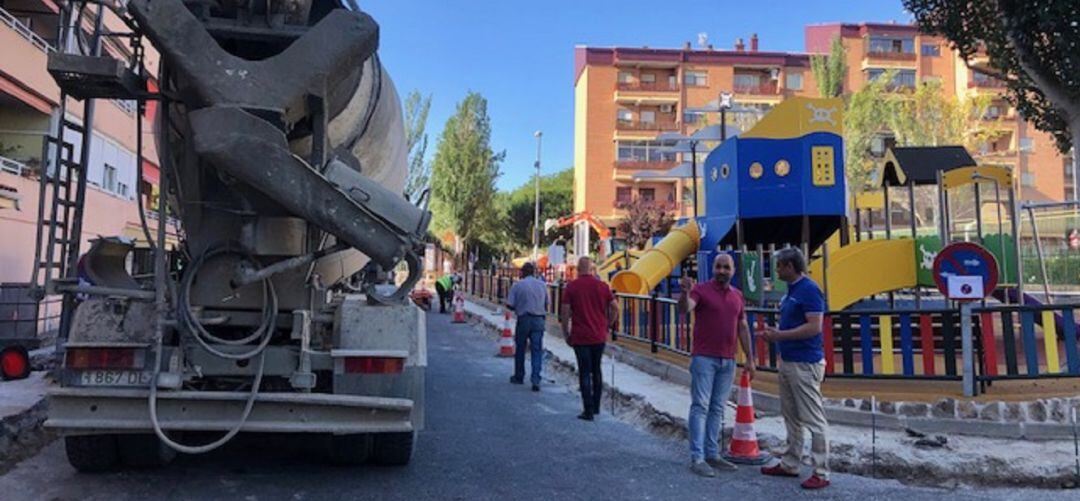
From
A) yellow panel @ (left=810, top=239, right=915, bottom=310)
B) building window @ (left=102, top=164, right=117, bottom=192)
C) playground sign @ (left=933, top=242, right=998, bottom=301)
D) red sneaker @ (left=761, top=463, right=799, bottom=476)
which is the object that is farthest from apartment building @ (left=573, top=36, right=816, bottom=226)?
red sneaker @ (left=761, top=463, right=799, bottom=476)

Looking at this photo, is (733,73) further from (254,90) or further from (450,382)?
(254,90)

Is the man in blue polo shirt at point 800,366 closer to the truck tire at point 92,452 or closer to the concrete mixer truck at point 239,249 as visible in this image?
the concrete mixer truck at point 239,249

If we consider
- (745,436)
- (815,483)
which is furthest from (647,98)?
(815,483)

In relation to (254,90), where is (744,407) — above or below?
below

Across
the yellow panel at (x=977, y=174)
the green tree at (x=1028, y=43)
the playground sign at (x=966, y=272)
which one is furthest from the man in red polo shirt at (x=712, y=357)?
the green tree at (x=1028, y=43)

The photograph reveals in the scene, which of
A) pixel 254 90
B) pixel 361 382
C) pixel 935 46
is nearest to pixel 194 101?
pixel 254 90

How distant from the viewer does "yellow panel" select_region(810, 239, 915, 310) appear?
10.9 meters

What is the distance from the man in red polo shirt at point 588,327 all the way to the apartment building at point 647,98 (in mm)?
47142

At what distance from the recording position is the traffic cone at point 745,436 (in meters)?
5.77

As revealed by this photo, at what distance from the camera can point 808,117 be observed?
11.3m

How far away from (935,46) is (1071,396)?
197 feet

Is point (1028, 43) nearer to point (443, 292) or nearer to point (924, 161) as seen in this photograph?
point (924, 161)

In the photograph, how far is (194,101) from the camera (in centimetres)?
433

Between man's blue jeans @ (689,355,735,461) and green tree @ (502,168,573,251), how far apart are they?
49008 mm
